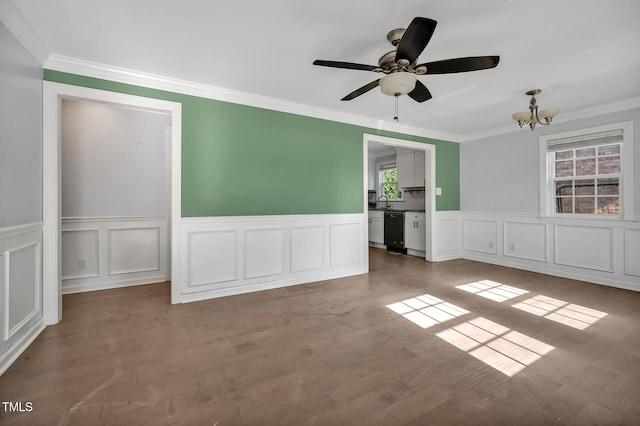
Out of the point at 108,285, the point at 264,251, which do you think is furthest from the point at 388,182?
the point at 108,285

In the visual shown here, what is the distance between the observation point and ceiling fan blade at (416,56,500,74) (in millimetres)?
1929

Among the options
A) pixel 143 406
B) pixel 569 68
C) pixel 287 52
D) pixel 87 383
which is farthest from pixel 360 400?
pixel 569 68

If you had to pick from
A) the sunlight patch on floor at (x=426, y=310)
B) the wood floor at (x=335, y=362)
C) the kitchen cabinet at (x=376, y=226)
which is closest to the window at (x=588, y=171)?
the wood floor at (x=335, y=362)

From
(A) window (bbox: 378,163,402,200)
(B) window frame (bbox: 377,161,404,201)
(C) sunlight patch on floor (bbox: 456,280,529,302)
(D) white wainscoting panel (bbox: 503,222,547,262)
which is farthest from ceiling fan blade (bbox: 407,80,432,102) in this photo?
(B) window frame (bbox: 377,161,404,201)

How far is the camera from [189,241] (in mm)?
3170

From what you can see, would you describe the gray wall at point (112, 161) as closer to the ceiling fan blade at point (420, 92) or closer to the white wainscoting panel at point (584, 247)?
the ceiling fan blade at point (420, 92)

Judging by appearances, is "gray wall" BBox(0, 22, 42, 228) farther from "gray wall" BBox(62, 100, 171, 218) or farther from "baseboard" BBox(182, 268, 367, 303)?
"baseboard" BBox(182, 268, 367, 303)

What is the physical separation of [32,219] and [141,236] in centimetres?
166

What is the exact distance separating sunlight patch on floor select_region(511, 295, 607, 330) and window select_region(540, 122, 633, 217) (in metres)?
1.79

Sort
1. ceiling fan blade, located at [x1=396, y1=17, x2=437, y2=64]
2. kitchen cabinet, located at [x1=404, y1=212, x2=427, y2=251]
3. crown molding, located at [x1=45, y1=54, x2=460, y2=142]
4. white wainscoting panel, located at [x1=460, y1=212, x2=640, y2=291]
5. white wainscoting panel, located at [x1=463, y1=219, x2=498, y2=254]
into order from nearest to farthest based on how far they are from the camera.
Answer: ceiling fan blade, located at [x1=396, y1=17, x2=437, y2=64], crown molding, located at [x1=45, y1=54, x2=460, y2=142], white wainscoting panel, located at [x1=460, y1=212, x2=640, y2=291], white wainscoting panel, located at [x1=463, y1=219, x2=498, y2=254], kitchen cabinet, located at [x1=404, y1=212, x2=427, y2=251]

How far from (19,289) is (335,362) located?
2451mm

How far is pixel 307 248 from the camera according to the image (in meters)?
3.95

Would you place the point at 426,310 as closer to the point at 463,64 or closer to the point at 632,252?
the point at 463,64

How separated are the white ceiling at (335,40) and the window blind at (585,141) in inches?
25.1
